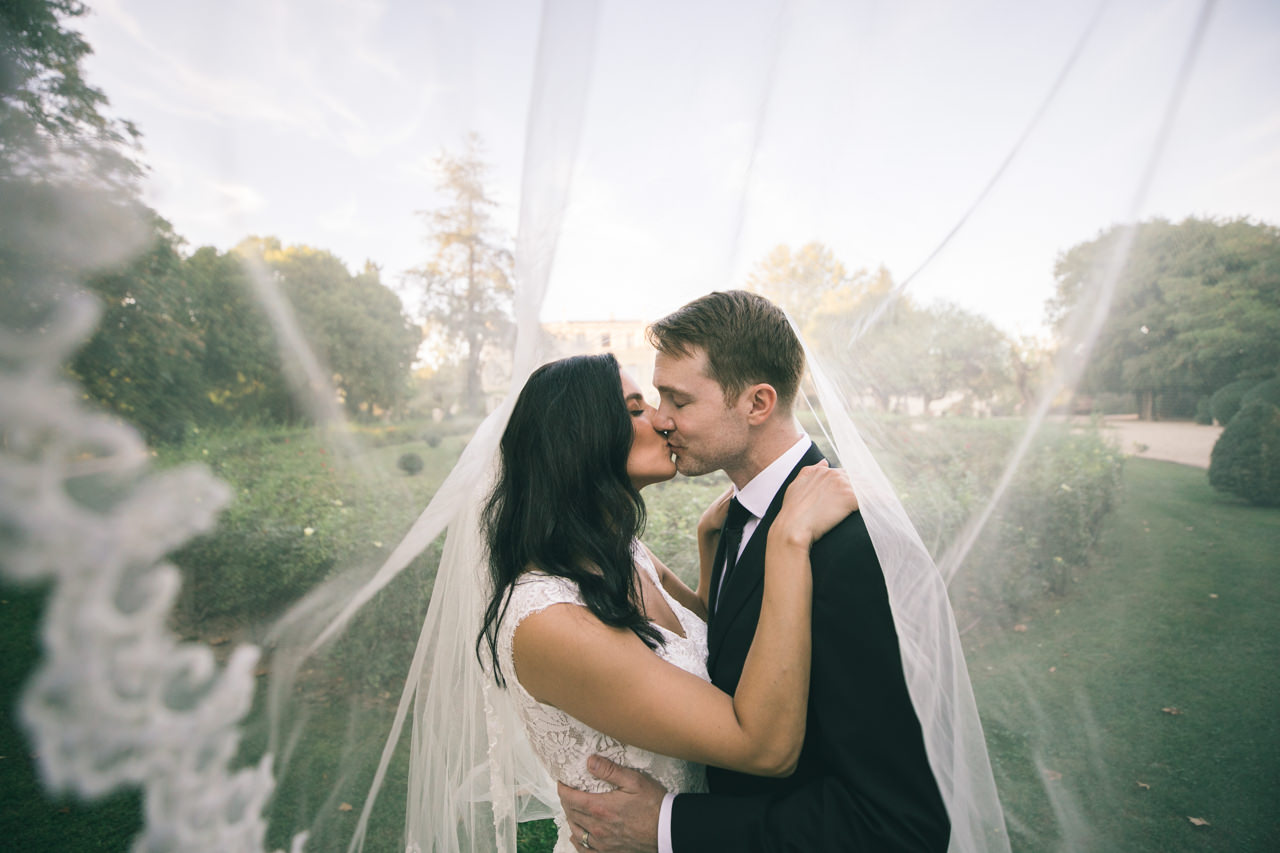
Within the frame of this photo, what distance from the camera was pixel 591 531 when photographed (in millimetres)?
2062

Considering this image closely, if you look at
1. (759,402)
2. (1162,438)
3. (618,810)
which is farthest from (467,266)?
(1162,438)

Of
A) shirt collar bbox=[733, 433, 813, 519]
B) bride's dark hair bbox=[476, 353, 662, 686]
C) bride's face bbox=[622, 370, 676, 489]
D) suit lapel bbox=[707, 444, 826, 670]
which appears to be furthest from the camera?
bride's face bbox=[622, 370, 676, 489]

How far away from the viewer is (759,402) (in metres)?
2.20

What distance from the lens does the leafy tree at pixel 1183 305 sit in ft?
5.61

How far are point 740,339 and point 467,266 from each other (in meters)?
1.49

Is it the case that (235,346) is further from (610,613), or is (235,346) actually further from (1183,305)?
(1183,305)

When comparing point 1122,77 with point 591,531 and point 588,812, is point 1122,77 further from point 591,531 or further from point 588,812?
point 588,812

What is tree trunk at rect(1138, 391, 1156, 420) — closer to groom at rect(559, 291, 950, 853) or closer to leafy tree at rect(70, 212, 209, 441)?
groom at rect(559, 291, 950, 853)

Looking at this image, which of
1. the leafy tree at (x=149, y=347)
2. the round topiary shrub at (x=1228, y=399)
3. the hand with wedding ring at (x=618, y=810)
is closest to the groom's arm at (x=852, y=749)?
the hand with wedding ring at (x=618, y=810)

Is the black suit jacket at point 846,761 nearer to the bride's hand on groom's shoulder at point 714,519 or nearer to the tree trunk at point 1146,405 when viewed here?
the bride's hand on groom's shoulder at point 714,519

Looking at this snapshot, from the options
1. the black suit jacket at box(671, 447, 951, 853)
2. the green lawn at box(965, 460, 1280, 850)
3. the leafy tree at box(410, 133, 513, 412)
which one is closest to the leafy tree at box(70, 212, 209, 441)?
the leafy tree at box(410, 133, 513, 412)

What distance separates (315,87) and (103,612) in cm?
220

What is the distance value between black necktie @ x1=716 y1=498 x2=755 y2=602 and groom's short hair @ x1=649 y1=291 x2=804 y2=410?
0.47m

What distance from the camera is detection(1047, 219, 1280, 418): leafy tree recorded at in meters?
1.71
